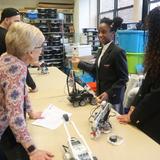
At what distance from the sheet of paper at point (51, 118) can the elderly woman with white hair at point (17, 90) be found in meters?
0.34

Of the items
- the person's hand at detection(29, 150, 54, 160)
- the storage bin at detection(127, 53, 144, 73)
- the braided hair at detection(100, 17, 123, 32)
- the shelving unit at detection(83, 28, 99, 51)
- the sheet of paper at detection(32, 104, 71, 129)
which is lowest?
the sheet of paper at detection(32, 104, 71, 129)

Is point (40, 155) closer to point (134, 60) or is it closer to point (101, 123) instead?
point (101, 123)

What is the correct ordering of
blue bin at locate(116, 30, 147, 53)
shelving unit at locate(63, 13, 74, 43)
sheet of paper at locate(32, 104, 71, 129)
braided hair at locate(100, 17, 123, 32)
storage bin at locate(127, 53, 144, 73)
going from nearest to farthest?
1. sheet of paper at locate(32, 104, 71, 129)
2. braided hair at locate(100, 17, 123, 32)
3. blue bin at locate(116, 30, 147, 53)
4. storage bin at locate(127, 53, 144, 73)
5. shelving unit at locate(63, 13, 74, 43)

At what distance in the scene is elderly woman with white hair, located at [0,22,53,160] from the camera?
3.45ft

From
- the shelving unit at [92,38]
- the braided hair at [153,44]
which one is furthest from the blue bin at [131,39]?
the shelving unit at [92,38]

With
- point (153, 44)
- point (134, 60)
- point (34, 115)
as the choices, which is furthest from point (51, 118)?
point (134, 60)

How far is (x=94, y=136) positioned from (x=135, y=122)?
1.07 ft

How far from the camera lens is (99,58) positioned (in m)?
2.37

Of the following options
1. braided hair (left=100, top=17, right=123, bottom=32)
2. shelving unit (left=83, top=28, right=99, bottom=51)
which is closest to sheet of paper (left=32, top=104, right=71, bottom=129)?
braided hair (left=100, top=17, right=123, bottom=32)

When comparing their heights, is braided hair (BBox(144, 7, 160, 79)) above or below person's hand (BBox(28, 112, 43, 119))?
above

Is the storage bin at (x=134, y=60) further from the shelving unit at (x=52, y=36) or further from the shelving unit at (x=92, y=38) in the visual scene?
the shelving unit at (x=52, y=36)

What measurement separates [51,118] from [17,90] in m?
0.62

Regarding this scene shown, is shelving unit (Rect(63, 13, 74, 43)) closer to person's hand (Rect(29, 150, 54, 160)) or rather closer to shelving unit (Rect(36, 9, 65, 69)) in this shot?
shelving unit (Rect(36, 9, 65, 69))

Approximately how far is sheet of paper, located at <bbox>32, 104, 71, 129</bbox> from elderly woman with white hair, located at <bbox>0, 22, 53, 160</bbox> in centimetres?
34
